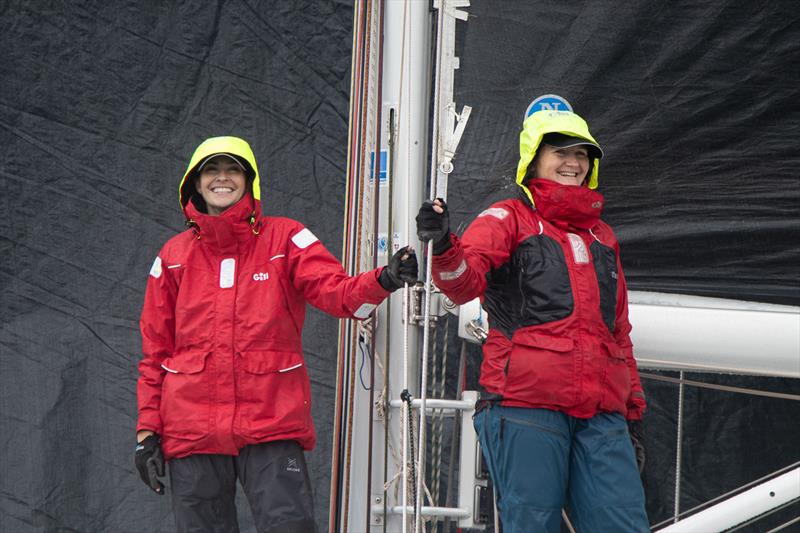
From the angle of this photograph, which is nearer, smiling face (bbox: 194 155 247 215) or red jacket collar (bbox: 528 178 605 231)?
red jacket collar (bbox: 528 178 605 231)

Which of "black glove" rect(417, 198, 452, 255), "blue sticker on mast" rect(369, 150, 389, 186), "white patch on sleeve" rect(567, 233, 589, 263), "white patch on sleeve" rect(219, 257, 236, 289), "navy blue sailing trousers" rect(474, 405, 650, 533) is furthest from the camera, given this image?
"blue sticker on mast" rect(369, 150, 389, 186)

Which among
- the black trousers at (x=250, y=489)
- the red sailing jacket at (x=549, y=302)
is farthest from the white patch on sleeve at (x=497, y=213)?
the black trousers at (x=250, y=489)

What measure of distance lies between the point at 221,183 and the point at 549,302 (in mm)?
764

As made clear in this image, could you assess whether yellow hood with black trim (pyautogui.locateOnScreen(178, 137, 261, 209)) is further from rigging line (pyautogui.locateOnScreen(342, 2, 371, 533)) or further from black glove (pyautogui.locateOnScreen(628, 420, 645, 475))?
black glove (pyautogui.locateOnScreen(628, 420, 645, 475))

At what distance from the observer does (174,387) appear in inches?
85.1

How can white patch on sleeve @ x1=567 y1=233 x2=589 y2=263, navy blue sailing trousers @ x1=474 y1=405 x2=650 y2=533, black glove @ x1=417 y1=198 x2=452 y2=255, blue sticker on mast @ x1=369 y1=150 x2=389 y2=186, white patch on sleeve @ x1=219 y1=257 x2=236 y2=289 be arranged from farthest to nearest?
1. blue sticker on mast @ x1=369 y1=150 x2=389 y2=186
2. white patch on sleeve @ x1=219 y1=257 x2=236 y2=289
3. white patch on sleeve @ x1=567 y1=233 x2=589 y2=263
4. navy blue sailing trousers @ x1=474 y1=405 x2=650 y2=533
5. black glove @ x1=417 y1=198 x2=452 y2=255

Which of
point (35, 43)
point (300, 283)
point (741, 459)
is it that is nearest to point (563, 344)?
point (300, 283)

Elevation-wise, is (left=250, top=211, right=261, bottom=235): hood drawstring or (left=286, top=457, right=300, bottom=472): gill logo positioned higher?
(left=250, top=211, right=261, bottom=235): hood drawstring

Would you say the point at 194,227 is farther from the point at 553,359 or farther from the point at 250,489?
the point at 553,359

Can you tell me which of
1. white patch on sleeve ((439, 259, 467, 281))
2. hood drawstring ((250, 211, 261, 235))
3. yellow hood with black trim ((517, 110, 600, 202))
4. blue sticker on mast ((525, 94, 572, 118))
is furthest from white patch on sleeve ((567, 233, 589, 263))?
hood drawstring ((250, 211, 261, 235))

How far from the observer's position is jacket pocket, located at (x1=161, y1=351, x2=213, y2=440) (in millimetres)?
2127

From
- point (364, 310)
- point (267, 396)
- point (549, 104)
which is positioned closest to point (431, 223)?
point (364, 310)

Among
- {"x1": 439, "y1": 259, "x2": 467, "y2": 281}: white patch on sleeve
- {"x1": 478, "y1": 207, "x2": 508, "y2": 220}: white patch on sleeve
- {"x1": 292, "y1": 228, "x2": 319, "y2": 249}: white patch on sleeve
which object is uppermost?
{"x1": 478, "y1": 207, "x2": 508, "y2": 220}: white patch on sleeve

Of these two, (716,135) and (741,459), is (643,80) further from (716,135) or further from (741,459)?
(741,459)
